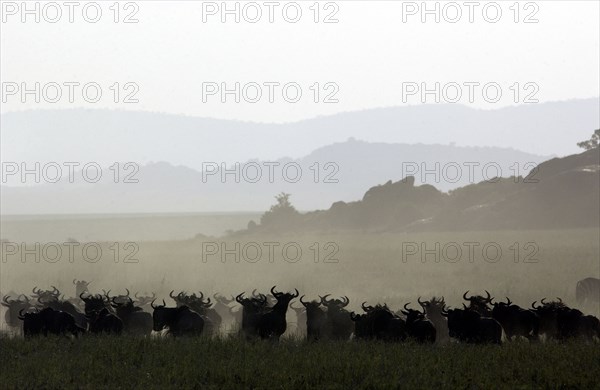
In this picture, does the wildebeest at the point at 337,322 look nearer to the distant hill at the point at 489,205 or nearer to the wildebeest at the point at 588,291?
the wildebeest at the point at 588,291

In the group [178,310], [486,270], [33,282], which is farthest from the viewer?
[486,270]

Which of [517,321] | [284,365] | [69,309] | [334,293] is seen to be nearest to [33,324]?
[69,309]

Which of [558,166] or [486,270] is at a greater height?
[558,166]

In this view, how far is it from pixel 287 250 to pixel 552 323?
46.0 metres

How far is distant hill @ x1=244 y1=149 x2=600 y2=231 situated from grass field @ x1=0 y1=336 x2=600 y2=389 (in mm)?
60383

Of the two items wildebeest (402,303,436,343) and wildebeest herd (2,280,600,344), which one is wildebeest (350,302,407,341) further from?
wildebeest (402,303,436,343)

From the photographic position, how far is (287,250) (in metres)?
65.2

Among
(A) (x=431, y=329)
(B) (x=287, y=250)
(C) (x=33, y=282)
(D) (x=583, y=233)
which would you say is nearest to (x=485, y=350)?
(A) (x=431, y=329)

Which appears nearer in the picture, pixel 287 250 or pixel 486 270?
pixel 486 270

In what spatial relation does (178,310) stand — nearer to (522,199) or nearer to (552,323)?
(552,323)

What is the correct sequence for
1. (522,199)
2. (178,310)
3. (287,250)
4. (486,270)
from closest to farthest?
(178,310)
(486,270)
(287,250)
(522,199)

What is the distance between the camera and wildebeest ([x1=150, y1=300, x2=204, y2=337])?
63.8 feet

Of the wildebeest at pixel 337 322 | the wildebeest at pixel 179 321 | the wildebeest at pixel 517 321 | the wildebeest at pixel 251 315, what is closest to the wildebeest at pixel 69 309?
the wildebeest at pixel 179 321

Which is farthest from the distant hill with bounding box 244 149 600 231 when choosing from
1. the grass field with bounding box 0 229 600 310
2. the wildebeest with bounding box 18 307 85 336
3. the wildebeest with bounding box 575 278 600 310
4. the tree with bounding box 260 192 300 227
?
the wildebeest with bounding box 18 307 85 336
